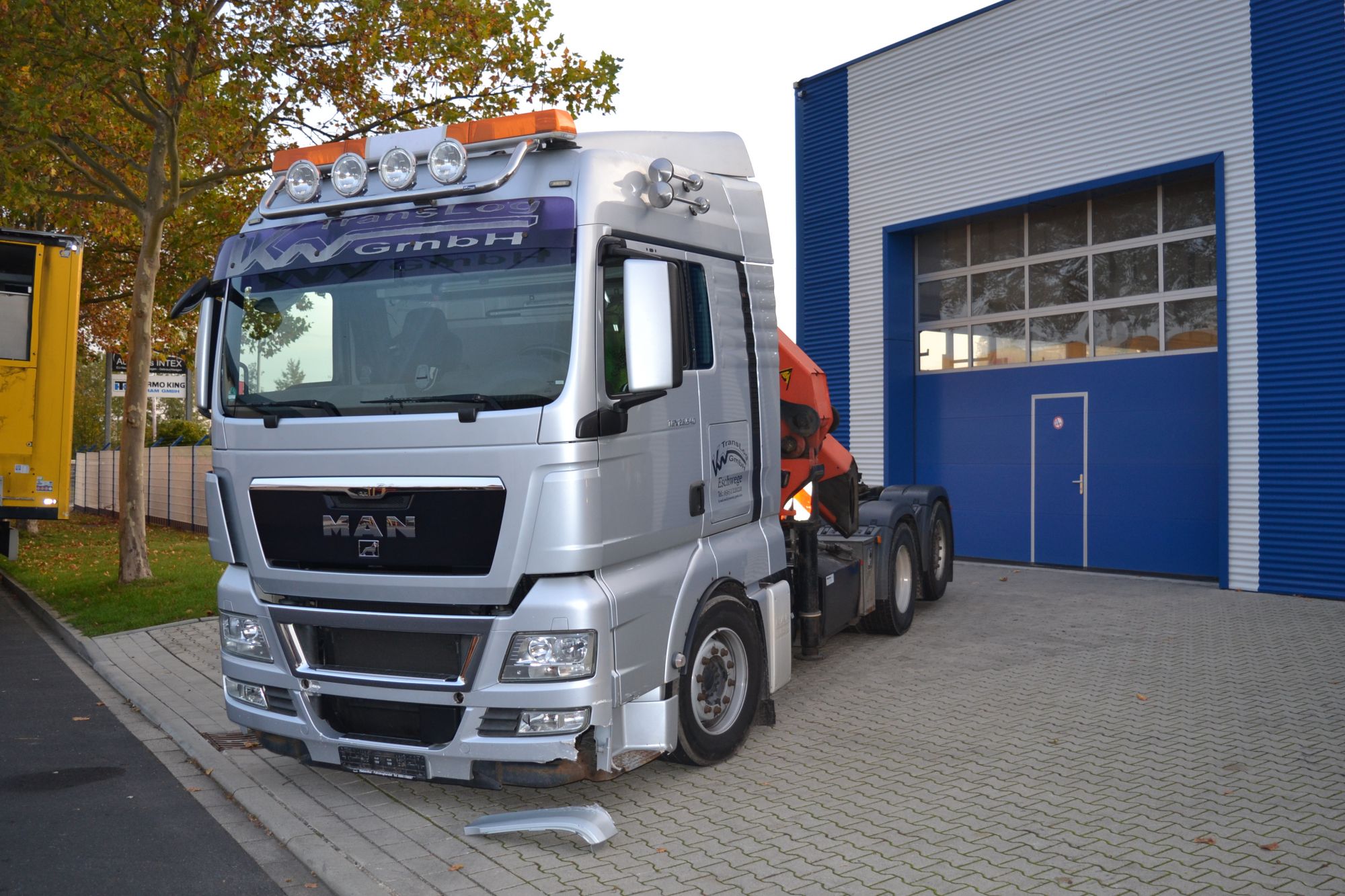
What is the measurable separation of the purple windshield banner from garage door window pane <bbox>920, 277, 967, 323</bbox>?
37.0 ft

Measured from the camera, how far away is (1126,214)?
1303 cm

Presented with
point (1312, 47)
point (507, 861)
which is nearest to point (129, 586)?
Result: point (507, 861)

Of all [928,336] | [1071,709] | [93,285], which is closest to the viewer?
[1071,709]

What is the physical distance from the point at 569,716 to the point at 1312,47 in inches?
429

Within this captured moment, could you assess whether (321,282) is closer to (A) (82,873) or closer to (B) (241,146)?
(A) (82,873)

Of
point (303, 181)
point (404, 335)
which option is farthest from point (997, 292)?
point (404, 335)

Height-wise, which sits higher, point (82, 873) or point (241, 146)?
point (241, 146)

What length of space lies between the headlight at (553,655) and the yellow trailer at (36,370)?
8.66m

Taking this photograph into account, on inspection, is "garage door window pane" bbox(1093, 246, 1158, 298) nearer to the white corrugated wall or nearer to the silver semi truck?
the white corrugated wall

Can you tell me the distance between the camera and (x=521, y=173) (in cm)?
489

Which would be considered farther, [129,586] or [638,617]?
[129,586]

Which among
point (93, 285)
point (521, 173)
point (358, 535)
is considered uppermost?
point (93, 285)

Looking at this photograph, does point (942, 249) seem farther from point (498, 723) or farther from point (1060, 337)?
point (498, 723)

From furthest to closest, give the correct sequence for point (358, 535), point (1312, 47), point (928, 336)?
1. point (928, 336)
2. point (1312, 47)
3. point (358, 535)
